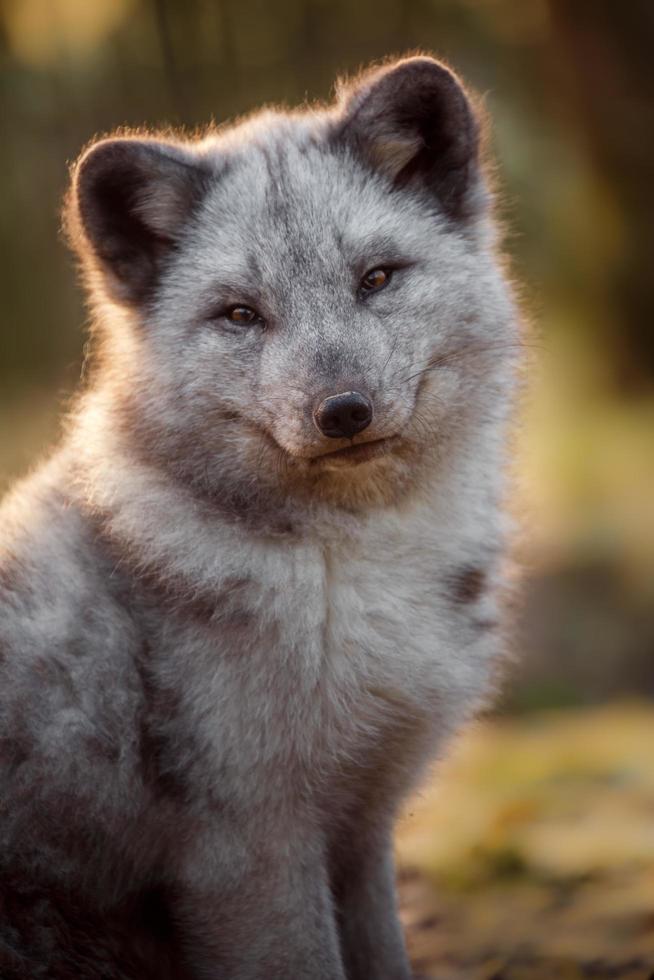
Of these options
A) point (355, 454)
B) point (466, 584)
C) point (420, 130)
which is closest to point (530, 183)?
point (420, 130)

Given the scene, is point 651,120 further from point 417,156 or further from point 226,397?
point 226,397

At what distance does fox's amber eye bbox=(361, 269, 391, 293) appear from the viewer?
3264 mm

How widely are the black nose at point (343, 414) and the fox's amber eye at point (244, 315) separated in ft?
1.37

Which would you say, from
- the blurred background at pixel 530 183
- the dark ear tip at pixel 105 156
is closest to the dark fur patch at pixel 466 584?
the dark ear tip at pixel 105 156

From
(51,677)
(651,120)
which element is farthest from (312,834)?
(651,120)

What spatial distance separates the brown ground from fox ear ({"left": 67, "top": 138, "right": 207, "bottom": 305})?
1.79m

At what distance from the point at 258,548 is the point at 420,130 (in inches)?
51.9

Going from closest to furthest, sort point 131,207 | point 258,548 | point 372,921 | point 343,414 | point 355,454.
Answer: point 343,414 < point 355,454 < point 258,548 < point 131,207 < point 372,921

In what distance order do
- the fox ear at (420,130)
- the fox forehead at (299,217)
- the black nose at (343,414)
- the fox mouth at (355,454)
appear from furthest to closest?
the fox ear at (420,130)
the fox forehead at (299,217)
the fox mouth at (355,454)
the black nose at (343,414)

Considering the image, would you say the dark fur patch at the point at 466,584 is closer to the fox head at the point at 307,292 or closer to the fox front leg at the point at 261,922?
the fox head at the point at 307,292

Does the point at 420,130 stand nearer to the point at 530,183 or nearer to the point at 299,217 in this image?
the point at 299,217

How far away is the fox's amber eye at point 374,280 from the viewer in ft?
10.7

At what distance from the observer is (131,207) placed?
3416 mm

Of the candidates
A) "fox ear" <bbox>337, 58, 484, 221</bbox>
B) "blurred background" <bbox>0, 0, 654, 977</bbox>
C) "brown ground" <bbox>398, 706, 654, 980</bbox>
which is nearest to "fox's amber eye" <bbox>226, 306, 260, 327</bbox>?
"fox ear" <bbox>337, 58, 484, 221</bbox>
